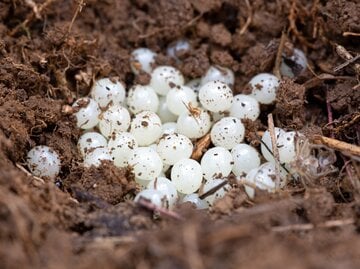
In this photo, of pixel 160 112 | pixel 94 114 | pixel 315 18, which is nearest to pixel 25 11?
pixel 94 114

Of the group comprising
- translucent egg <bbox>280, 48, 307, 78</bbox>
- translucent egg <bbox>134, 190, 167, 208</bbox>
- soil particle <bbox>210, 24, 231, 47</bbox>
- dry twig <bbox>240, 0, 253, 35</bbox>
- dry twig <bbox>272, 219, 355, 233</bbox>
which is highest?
dry twig <bbox>240, 0, 253, 35</bbox>

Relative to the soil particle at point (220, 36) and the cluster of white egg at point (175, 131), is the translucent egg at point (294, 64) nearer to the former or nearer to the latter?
the cluster of white egg at point (175, 131)

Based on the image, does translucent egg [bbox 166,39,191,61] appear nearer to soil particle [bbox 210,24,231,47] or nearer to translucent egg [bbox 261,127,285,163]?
soil particle [bbox 210,24,231,47]

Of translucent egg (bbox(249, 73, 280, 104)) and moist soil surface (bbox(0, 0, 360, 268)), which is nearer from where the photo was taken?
moist soil surface (bbox(0, 0, 360, 268))

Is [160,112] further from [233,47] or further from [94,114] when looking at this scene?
[233,47]

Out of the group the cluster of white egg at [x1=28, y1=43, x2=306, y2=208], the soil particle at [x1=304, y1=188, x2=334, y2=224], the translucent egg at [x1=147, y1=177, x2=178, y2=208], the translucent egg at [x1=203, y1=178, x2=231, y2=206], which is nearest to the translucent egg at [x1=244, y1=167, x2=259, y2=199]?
the cluster of white egg at [x1=28, y1=43, x2=306, y2=208]

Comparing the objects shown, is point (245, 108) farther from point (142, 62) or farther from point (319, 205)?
point (319, 205)
